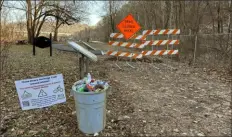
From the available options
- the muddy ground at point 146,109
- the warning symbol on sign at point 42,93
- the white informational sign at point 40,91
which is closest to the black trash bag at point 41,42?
the muddy ground at point 146,109

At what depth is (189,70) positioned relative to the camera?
861 centimetres

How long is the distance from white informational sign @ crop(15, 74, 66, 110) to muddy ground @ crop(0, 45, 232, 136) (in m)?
0.19

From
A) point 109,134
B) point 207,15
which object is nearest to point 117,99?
point 109,134

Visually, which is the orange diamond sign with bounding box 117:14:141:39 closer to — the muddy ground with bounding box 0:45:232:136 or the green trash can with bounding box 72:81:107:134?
the muddy ground with bounding box 0:45:232:136

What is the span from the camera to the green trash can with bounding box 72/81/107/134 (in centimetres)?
344

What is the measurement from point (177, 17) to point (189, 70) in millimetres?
10103

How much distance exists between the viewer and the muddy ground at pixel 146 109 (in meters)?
3.84

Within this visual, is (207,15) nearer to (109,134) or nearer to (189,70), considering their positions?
(189,70)

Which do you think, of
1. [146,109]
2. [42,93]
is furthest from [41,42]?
[146,109]

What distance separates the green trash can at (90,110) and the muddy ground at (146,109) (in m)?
0.17

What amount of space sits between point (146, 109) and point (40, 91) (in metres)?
2.12

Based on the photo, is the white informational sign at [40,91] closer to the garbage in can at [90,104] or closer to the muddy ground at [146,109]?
the muddy ground at [146,109]

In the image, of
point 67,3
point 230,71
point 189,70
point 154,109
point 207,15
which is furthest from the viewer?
point 67,3

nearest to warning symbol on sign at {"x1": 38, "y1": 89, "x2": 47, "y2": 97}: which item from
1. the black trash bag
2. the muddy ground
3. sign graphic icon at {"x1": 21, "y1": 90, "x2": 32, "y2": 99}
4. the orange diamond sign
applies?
sign graphic icon at {"x1": 21, "y1": 90, "x2": 32, "y2": 99}
